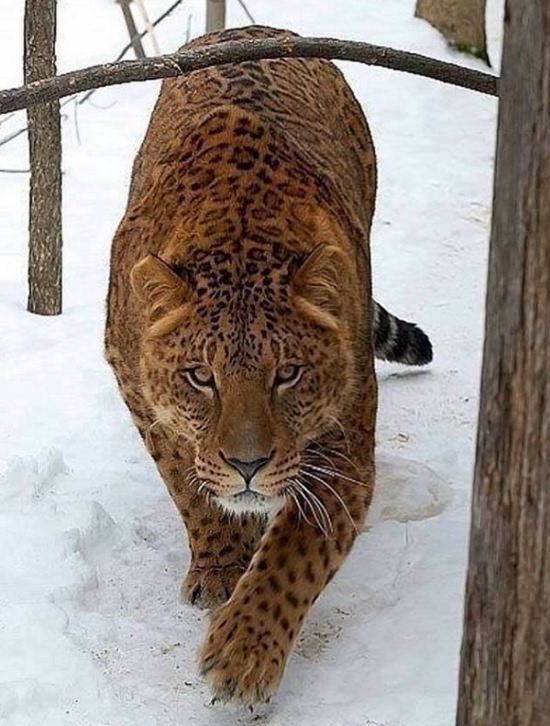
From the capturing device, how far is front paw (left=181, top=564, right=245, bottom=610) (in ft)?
17.3

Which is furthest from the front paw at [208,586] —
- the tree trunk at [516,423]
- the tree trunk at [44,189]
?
the tree trunk at [44,189]

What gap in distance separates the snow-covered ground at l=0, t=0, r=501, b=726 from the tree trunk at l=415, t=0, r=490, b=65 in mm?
2125

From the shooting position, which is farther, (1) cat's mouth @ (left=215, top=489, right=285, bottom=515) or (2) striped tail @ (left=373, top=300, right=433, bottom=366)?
(2) striped tail @ (left=373, top=300, right=433, bottom=366)

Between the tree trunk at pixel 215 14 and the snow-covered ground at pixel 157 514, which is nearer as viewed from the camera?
the snow-covered ground at pixel 157 514

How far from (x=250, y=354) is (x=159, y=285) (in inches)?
15.3

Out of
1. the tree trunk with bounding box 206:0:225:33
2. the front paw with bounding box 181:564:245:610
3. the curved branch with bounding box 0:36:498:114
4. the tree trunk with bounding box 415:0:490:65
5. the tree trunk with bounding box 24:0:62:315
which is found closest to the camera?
the curved branch with bounding box 0:36:498:114

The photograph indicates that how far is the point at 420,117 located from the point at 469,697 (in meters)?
8.54

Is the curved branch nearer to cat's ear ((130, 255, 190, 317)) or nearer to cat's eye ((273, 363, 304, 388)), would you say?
cat's ear ((130, 255, 190, 317))

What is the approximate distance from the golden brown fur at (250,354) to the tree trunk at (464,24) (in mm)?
6827

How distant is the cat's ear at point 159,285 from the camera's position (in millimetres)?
4754

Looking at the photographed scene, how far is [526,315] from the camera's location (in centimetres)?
266

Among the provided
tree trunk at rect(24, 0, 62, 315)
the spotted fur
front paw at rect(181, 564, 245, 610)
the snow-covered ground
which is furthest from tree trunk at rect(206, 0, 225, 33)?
front paw at rect(181, 564, 245, 610)

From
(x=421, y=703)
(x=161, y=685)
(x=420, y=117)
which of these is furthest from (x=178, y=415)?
(x=420, y=117)

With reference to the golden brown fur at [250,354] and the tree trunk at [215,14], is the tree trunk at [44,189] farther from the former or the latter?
the tree trunk at [215,14]
